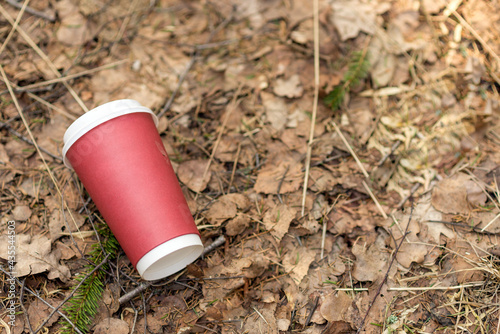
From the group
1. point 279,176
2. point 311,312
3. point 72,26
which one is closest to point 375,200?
point 279,176

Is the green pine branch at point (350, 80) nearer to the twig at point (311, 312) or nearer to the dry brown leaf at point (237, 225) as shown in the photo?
the dry brown leaf at point (237, 225)

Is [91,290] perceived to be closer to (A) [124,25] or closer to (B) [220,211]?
(B) [220,211]

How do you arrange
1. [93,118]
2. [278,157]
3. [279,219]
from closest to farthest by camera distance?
1. [93,118]
2. [279,219]
3. [278,157]

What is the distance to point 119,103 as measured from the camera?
1.77 m

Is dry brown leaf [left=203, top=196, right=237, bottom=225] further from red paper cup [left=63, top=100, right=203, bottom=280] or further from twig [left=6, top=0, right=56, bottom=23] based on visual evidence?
twig [left=6, top=0, right=56, bottom=23]

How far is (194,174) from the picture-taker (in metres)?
2.20

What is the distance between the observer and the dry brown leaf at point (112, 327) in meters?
1.78

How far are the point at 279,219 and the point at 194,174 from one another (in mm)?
575

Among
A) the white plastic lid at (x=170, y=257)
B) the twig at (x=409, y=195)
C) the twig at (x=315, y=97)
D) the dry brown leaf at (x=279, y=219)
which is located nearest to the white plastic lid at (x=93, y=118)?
the white plastic lid at (x=170, y=257)

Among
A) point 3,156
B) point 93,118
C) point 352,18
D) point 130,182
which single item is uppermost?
point 352,18

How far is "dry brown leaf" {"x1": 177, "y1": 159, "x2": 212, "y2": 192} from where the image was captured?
7.07 ft

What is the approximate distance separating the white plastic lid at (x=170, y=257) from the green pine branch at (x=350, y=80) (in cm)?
122

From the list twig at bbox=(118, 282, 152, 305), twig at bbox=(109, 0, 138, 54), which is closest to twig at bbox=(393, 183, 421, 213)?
twig at bbox=(118, 282, 152, 305)

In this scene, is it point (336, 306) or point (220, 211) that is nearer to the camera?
point (336, 306)
